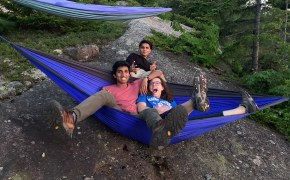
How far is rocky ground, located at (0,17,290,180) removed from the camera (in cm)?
308

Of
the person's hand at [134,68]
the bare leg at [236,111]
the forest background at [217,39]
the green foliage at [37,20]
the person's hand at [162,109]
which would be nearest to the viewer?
the bare leg at [236,111]

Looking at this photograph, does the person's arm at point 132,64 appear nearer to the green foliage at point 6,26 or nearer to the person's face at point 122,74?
the person's face at point 122,74

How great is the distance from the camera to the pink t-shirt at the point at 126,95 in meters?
3.27

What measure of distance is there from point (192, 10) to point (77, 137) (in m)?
6.53

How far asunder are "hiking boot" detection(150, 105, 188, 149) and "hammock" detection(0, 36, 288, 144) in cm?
34

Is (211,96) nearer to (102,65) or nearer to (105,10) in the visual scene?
(105,10)

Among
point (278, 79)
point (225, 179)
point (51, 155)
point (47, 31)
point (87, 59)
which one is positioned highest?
point (47, 31)

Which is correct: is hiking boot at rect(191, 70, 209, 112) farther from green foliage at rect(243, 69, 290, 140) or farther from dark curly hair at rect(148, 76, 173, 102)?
A: green foliage at rect(243, 69, 290, 140)

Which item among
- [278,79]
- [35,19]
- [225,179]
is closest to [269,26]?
[278,79]

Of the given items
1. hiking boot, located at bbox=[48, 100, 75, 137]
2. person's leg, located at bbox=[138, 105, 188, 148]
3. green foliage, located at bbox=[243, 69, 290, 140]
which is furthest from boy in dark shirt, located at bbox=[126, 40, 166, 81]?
green foliage, located at bbox=[243, 69, 290, 140]

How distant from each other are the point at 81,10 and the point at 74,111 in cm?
169

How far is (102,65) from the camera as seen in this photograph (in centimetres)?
509

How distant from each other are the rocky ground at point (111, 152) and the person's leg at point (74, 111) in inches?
9.7

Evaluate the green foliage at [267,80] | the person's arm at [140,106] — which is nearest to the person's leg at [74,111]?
the person's arm at [140,106]
